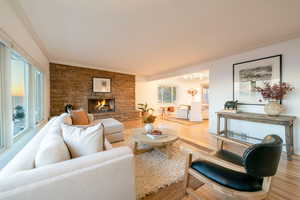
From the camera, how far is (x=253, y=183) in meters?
1.04

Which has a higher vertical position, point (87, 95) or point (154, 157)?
point (87, 95)

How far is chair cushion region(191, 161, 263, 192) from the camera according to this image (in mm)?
1023

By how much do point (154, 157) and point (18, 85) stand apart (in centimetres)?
281

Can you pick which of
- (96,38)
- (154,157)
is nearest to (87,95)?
(96,38)

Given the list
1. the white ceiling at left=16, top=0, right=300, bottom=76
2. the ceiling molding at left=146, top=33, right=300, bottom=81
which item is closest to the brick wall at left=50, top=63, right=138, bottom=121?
the white ceiling at left=16, top=0, right=300, bottom=76

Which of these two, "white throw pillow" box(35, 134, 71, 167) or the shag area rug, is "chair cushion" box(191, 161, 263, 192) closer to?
the shag area rug

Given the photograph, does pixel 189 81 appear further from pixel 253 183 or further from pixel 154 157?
pixel 253 183

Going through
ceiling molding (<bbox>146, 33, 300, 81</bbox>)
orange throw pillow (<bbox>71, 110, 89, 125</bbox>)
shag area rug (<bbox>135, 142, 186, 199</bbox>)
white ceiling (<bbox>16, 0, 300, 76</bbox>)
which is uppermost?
white ceiling (<bbox>16, 0, 300, 76</bbox>)

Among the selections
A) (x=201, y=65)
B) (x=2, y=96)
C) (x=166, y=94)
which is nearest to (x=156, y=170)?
(x=2, y=96)

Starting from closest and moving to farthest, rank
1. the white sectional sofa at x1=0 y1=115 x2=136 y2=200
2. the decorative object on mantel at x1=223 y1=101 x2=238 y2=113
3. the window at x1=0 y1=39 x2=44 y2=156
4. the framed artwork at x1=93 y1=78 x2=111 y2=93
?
the white sectional sofa at x1=0 y1=115 x2=136 y2=200 → the window at x1=0 y1=39 x2=44 y2=156 → the decorative object on mantel at x1=223 y1=101 x2=238 y2=113 → the framed artwork at x1=93 y1=78 x2=111 y2=93

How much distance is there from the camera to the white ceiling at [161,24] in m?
1.56

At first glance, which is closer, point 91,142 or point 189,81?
point 91,142

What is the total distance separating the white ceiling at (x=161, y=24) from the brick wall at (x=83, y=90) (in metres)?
1.47

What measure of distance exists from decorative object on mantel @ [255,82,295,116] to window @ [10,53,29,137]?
470 centimetres
